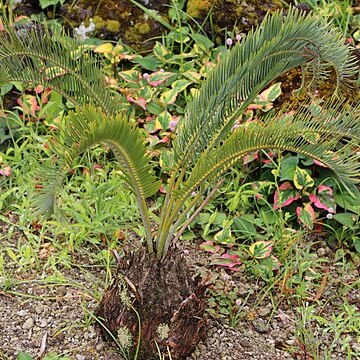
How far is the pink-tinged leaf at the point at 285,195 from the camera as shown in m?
3.63

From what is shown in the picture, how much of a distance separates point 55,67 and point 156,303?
0.98 m

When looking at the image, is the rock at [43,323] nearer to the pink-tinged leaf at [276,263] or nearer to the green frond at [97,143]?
the green frond at [97,143]

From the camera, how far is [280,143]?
2.67 meters

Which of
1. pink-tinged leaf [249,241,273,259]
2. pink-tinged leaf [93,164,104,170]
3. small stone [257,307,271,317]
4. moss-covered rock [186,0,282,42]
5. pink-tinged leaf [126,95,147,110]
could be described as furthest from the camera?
moss-covered rock [186,0,282,42]

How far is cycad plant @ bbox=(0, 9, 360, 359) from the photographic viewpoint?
2641 millimetres

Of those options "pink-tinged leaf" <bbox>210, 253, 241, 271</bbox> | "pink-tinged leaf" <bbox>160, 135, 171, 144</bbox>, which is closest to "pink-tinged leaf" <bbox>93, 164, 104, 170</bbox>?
"pink-tinged leaf" <bbox>160, 135, 171, 144</bbox>

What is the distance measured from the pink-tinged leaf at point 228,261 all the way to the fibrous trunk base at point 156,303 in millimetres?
557

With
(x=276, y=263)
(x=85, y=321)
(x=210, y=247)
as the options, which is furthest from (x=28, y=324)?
(x=276, y=263)

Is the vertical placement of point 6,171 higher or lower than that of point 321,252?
lower

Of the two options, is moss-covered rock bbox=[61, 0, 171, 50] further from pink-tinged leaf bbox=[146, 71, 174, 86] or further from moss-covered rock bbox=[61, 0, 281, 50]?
pink-tinged leaf bbox=[146, 71, 174, 86]

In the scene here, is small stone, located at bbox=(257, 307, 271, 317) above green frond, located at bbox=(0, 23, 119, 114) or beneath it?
beneath

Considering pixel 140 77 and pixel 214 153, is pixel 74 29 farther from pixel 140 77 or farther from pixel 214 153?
pixel 214 153

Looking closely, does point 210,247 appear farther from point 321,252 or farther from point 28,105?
point 28,105

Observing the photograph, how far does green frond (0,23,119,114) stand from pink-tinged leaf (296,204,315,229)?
114 centimetres
